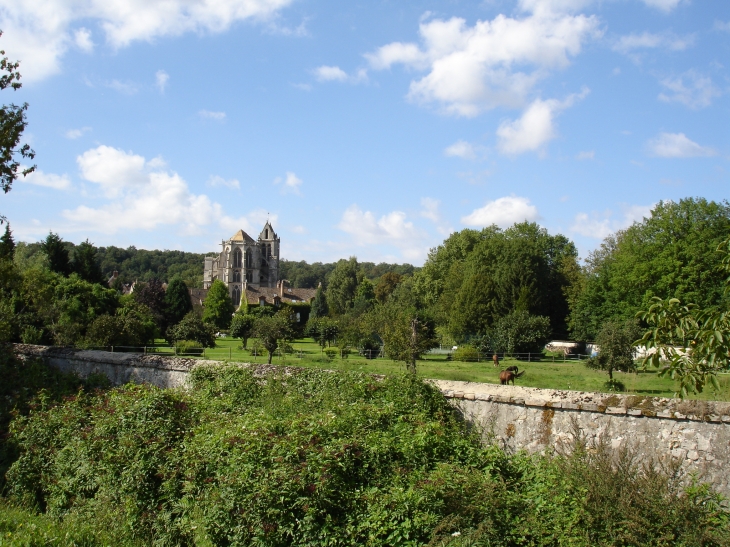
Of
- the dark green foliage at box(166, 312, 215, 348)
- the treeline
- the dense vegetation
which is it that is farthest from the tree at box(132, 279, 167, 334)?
the treeline

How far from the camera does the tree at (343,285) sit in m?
93.8

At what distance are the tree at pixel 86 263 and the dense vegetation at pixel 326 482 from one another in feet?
154

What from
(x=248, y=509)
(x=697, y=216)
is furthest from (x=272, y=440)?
(x=697, y=216)

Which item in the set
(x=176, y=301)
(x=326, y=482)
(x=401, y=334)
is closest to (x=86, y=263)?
(x=176, y=301)

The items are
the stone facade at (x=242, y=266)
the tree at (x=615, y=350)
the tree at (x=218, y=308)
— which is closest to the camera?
the tree at (x=615, y=350)

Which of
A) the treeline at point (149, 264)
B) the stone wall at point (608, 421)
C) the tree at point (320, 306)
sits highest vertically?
the treeline at point (149, 264)

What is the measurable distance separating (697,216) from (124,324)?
1571 inches

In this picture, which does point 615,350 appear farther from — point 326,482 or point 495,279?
point 495,279

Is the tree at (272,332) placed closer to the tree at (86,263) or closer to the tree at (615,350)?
the tree at (615,350)

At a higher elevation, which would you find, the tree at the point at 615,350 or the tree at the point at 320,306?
the tree at the point at 320,306

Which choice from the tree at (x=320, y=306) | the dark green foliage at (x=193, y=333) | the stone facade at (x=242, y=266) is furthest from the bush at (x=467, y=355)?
the stone facade at (x=242, y=266)

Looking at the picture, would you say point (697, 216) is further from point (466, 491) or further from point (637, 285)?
point (466, 491)

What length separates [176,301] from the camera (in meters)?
61.5

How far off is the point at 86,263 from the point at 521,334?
39512 millimetres
